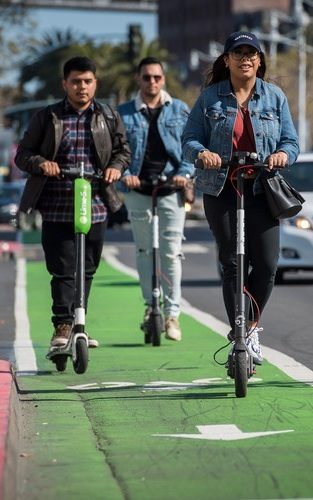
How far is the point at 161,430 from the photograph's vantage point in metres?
7.53

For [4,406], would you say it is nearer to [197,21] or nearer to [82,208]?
[82,208]

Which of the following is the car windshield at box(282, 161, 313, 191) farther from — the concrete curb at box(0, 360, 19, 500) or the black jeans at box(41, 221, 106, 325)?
the concrete curb at box(0, 360, 19, 500)

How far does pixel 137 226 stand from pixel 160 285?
1.49ft

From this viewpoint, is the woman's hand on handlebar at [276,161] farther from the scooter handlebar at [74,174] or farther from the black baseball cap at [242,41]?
the scooter handlebar at [74,174]

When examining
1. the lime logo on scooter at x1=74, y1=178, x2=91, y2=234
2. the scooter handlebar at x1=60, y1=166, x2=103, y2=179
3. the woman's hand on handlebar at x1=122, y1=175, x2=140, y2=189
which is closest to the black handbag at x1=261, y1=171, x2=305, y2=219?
the lime logo on scooter at x1=74, y1=178, x2=91, y2=234

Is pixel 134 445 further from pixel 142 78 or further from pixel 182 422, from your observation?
pixel 142 78

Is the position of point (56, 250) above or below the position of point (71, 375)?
above

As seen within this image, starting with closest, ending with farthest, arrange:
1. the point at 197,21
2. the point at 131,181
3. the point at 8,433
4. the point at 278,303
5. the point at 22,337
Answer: the point at 8,433, the point at 131,181, the point at 22,337, the point at 278,303, the point at 197,21

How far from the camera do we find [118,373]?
9969 millimetres

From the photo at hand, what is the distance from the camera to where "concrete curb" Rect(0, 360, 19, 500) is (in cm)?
592

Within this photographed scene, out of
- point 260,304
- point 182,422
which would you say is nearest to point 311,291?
point 260,304

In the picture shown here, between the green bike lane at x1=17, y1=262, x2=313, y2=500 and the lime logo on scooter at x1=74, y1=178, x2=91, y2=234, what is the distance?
866 mm

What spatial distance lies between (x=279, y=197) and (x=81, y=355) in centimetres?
139

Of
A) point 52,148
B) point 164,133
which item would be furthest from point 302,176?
point 52,148
